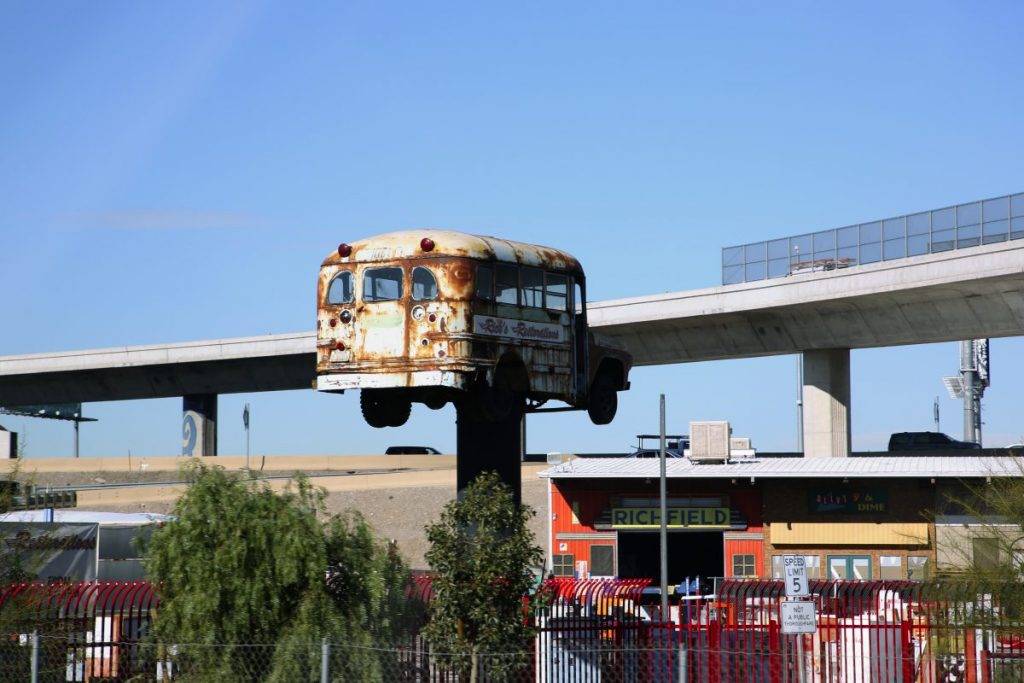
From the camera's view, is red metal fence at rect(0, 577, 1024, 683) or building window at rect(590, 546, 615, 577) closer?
red metal fence at rect(0, 577, 1024, 683)

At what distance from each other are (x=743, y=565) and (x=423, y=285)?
2356cm

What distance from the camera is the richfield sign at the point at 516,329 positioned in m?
22.1

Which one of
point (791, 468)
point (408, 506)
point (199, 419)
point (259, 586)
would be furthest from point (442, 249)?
point (199, 419)

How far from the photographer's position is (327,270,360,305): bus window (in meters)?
22.8

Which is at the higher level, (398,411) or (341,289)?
(341,289)

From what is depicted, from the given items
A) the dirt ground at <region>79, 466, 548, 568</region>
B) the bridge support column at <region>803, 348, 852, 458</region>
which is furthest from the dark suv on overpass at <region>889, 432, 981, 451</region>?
the dirt ground at <region>79, 466, 548, 568</region>

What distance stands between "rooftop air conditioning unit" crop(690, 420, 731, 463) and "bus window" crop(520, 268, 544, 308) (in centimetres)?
2087

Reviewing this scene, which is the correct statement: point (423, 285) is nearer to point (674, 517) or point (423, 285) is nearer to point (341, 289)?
point (341, 289)

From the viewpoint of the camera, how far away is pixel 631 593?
20.1 metres

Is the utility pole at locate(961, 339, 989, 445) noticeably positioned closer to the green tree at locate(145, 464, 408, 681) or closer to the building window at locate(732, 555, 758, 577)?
the building window at locate(732, 555, 758, 577)

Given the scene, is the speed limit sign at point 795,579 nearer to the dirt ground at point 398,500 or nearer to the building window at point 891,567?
the building window at point 891,567

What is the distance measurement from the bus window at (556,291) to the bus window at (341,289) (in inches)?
129

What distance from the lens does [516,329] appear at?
74.6 feet

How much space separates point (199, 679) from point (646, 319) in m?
38.5
